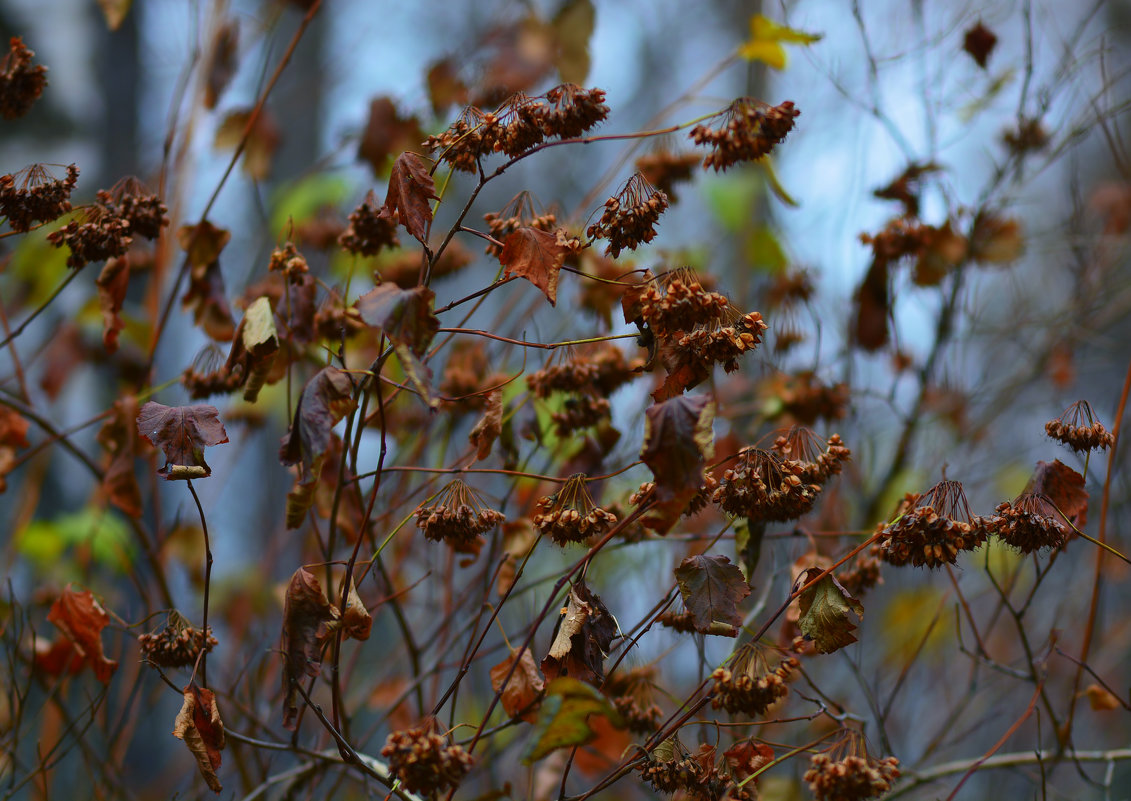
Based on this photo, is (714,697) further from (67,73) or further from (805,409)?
(67,73)

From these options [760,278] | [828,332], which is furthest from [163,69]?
[828,332]

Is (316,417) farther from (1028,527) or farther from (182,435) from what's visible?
(1028,527)

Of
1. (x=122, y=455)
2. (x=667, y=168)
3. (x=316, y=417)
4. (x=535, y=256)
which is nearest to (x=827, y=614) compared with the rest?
(x=535, y=256)

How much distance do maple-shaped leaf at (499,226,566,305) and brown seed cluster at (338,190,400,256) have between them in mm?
374

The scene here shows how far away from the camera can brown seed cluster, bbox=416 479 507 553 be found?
1256 millimetres

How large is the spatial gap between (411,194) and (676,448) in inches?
21.7

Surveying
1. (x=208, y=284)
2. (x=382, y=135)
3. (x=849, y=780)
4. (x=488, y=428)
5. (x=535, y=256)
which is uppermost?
(x=382, y=135)

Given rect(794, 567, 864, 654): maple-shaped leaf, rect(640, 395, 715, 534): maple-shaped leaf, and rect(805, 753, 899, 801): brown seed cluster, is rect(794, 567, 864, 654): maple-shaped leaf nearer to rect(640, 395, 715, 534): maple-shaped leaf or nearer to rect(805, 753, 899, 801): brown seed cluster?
rect(805, 753, 899, 801): brown seed cluster

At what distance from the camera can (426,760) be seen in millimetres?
1062

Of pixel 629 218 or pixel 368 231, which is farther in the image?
pixel 368 231

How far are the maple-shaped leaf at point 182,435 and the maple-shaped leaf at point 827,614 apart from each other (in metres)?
0.89

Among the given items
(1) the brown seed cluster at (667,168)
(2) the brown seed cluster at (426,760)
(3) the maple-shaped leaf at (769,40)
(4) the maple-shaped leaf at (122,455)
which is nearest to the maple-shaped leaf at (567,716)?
(2) the brown seed cluster at (426,760)

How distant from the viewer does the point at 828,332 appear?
9.84 ft

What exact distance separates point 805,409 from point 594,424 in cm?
71
